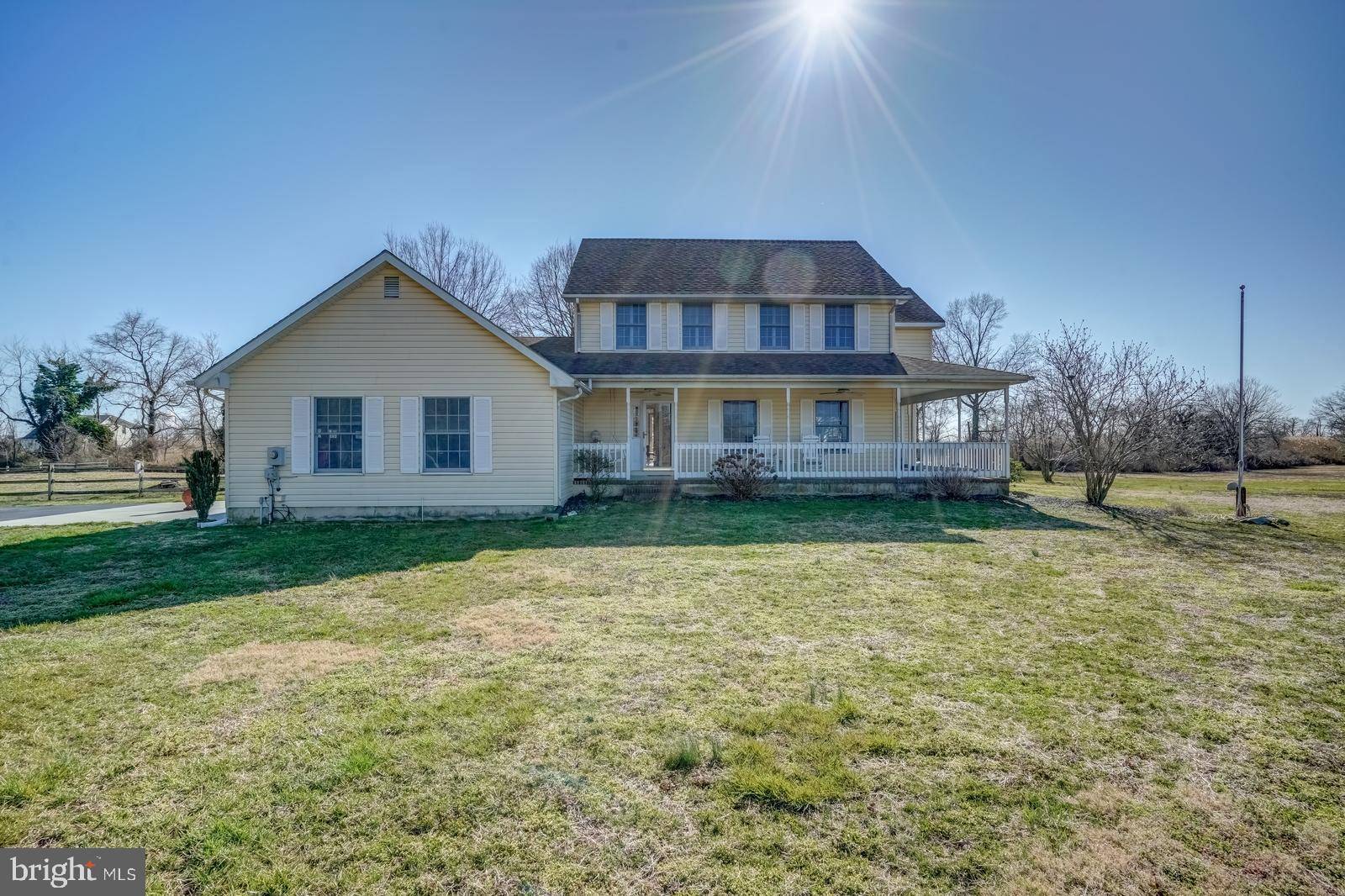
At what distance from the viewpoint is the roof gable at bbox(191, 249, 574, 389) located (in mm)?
11930

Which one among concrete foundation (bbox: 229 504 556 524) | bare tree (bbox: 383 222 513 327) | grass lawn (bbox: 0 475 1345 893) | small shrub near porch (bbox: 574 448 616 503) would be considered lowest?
grass lawn (bbox: 0 475 1345 893)

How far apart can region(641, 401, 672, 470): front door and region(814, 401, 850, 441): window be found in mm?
4659

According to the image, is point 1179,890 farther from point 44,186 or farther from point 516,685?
point 44,186

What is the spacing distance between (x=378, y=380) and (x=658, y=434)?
28.4 ft

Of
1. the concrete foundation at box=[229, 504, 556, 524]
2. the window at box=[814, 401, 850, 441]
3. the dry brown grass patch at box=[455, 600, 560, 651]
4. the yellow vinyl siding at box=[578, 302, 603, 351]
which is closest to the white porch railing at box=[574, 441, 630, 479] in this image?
the concrete foundation at box=[229, 504, 556, 524]

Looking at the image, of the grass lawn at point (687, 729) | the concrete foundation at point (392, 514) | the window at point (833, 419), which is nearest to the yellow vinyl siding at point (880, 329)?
the window at point (833, 419)

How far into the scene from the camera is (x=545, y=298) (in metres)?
33.1

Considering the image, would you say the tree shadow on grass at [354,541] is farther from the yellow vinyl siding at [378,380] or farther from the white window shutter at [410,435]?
the white window shutter at [410,435]

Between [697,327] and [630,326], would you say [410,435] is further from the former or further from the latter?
[697,327]

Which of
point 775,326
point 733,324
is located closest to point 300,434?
point 733,324

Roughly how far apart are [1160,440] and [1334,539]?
7541mm

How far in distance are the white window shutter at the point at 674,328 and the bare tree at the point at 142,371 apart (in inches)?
1459

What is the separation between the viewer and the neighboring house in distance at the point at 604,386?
12.3 meters

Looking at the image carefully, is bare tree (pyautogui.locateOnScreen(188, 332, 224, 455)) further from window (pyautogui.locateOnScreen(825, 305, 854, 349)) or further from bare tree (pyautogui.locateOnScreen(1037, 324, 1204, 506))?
bare tree (pyautogui.locateOnScreen(1037, 324, 1204, 506))
